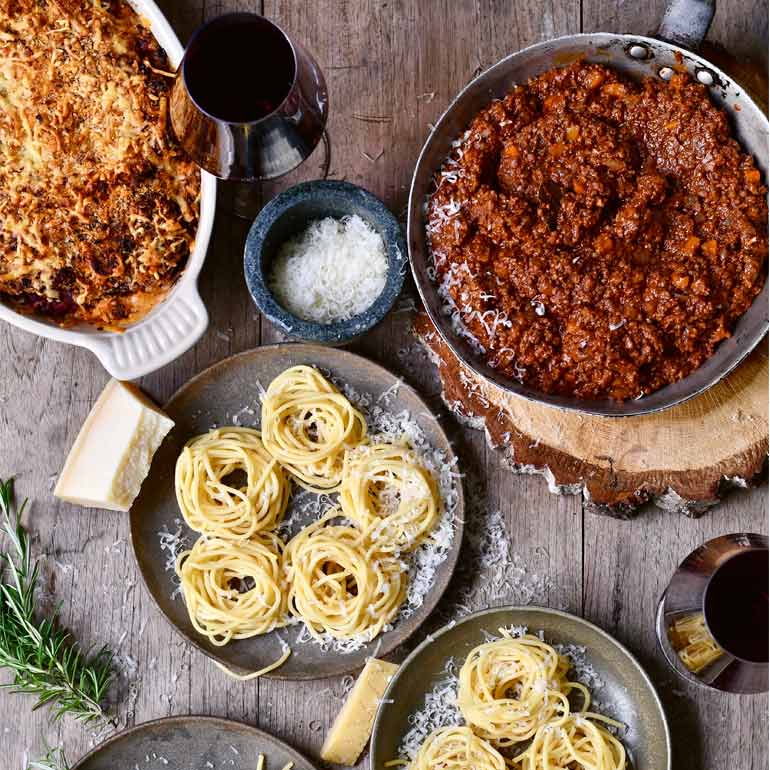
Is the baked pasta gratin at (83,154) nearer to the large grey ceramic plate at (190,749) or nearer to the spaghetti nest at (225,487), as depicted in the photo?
the spaghetti nest at (225,487)

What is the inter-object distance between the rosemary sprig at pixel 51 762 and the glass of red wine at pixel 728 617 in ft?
6.79

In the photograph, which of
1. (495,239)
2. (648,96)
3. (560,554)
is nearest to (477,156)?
(495,239)

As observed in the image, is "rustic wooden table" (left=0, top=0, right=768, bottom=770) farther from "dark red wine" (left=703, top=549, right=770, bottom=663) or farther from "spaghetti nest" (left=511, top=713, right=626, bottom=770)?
"dark red wine" (left=703, top=549, right=770, bottom=663)

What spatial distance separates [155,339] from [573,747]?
1.83 metres

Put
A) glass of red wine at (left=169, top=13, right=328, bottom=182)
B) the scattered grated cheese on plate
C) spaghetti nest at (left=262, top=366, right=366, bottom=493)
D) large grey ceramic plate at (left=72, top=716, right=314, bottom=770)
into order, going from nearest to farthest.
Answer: glass of red wine at (left=169, top=13, right=328, bottom=182) → the scattered grated cheese on plate → spaghetti nest at (left=262, top=366, right=366, bottom=493) → large grey ceramic plate at (left=72, top=716, right=314, bottom=770)

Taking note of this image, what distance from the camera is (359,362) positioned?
317cm

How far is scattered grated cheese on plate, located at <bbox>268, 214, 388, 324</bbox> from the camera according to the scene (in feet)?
9.91

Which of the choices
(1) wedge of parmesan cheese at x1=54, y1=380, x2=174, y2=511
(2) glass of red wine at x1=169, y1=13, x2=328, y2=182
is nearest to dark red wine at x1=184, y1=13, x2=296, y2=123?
→ (2) glass of red wine at x1=169, y1=13, x2=328, y2=182

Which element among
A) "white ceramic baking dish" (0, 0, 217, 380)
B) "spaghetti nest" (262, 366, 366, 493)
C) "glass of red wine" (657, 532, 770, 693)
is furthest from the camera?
"spaghetti nest" (262, 366, 366, 493)

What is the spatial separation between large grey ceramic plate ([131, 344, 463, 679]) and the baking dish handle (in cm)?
26

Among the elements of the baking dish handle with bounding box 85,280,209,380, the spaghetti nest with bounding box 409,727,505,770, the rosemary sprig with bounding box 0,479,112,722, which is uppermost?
the baking dish handle with bounding box 85,280,209,380

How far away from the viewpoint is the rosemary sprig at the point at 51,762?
3289 mm

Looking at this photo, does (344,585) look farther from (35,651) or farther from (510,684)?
(35,651)

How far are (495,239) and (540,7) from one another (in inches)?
36.0
